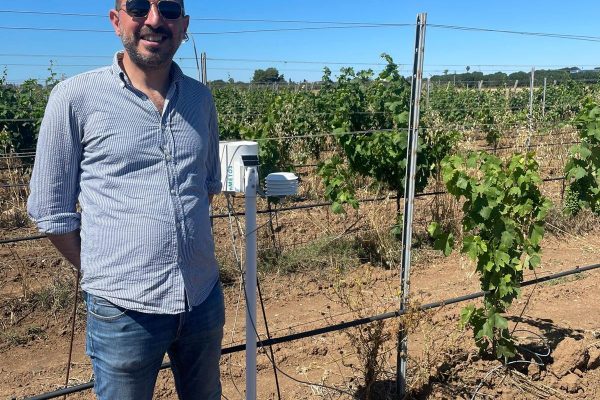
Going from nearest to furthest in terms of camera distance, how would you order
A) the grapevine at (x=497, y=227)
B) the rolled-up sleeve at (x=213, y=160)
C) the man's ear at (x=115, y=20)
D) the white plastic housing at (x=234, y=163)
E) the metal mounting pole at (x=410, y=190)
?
1. the man's ear at (x=115, y=20)
2. the rolled-up sleeve at (x=213, y=160)
3. the white plastic housing at (x=234, y=163)
4. the metal mounting pole at (x=410, y=190)
5. the grapevine at (x=497, y=227)

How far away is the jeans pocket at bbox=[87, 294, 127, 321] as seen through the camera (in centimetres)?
192

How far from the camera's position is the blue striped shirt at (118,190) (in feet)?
6.16

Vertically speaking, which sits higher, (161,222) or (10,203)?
(161,222)

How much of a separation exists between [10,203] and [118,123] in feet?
21.7

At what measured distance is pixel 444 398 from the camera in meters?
3.39

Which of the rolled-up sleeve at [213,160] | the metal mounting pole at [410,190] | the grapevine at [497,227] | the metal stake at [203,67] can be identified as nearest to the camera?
the rolled-up sleeve at [213,160]

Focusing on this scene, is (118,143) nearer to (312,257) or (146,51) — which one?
(146,51)

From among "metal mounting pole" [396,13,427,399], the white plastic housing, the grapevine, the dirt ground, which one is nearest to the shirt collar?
the white plastic housing

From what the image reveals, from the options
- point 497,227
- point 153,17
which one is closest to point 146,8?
point 153,17

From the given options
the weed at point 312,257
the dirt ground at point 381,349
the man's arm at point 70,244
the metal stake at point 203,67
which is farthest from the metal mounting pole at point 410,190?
the weed at point 312,257

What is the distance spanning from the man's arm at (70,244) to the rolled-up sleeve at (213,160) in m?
0.51

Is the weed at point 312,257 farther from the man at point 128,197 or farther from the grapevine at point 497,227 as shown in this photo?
the man at point 128,197

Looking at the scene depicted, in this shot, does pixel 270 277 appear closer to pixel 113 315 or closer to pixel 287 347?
pixel 287 347

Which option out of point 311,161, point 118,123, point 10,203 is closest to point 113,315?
point 118,123
